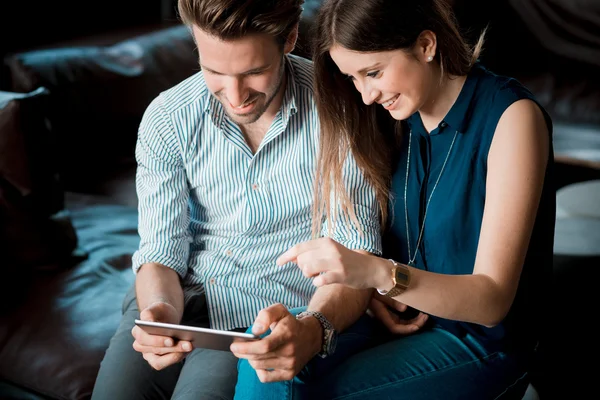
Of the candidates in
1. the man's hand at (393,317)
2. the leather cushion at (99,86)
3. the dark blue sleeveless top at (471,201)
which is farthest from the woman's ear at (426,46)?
the leather cushion at (99,86)

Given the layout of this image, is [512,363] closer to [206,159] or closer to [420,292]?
[420,292]

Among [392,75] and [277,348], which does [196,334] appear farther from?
[392,75]

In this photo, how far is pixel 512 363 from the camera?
4.71 feet

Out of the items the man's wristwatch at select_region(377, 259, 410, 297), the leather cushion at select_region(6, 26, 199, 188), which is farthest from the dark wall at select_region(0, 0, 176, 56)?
the man's wristwatch at select_region(377, 259, 410, 297)

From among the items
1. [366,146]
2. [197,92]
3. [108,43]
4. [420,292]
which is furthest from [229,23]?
[108,43]

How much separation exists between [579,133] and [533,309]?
196cm

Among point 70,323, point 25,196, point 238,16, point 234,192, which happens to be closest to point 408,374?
point 234,192

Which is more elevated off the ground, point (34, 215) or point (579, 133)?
point (34, 215)

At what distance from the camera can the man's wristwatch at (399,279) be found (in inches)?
47.9

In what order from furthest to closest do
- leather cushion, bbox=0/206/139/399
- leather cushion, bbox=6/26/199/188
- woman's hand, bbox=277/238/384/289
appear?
leather cushion, bbox=6/26/199/188 < leather cushion, bbox=0/206/139/399 < woman's hand, bbox=277/238/384/289

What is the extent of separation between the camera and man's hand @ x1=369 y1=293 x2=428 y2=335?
1.50 m

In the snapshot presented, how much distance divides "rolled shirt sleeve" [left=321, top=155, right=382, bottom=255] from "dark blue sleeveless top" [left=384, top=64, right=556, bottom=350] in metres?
0.09

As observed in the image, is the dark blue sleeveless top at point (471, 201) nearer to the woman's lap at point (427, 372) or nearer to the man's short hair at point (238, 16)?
the woman's lap at point (427, 372)

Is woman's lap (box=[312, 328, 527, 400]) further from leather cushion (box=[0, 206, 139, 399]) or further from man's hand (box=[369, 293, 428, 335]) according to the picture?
leather cushion (box=[0, 206, 139, 399])
